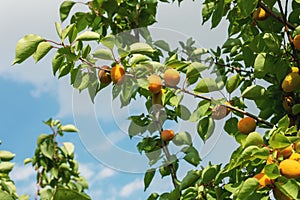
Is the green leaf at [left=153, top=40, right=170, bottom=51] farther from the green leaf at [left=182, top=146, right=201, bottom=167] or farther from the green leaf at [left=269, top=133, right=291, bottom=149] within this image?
the green leaf at [left=269, top=133, right=291, bottom=149]

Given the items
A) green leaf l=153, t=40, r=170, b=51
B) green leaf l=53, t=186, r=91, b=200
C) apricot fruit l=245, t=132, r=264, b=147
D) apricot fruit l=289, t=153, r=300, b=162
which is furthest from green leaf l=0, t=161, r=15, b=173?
green leaf l=53, t=186, r=91, b=200

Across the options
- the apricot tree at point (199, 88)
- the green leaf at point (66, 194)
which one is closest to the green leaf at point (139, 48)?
the apricot tree at point (199, 88)

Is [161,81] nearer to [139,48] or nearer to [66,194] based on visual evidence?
[139,48]

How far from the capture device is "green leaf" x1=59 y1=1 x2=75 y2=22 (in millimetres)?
1896

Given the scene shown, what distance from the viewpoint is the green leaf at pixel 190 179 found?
1729 mm

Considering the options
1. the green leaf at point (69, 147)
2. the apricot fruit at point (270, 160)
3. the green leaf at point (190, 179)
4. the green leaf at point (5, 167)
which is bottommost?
the apricot fruit at point (270, 160)

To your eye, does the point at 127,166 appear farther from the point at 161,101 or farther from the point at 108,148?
the point at 161,101

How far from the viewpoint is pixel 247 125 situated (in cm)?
163

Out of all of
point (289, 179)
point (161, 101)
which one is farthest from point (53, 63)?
point (289, 179)

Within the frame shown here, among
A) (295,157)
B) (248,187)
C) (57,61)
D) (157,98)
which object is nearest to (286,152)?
(295,157)

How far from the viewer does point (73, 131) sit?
3.67 m

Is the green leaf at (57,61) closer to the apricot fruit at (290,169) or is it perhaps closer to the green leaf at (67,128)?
the apricot fruit at (290,169)

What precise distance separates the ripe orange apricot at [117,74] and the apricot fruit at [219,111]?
17.1 inches

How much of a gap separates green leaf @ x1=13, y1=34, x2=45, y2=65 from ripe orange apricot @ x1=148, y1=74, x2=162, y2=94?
0.41 m
